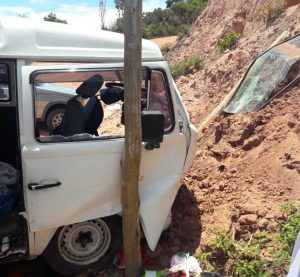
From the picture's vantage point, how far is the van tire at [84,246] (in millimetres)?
4367

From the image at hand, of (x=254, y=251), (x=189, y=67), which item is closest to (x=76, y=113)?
(x=254, y=251)

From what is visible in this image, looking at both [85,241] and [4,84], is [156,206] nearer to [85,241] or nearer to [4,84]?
[85,241]

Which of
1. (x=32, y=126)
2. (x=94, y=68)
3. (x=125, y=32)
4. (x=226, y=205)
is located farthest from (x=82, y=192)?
(x=226, y=205)

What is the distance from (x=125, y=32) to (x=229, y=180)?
2936 mm

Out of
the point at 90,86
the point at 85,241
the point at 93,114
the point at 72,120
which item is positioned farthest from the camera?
the point at 93,114

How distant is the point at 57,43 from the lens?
13.3 feet

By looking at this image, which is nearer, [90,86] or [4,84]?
[4,84]

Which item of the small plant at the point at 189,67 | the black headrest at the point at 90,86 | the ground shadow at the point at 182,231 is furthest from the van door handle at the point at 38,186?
the small plant at the point at 189,67

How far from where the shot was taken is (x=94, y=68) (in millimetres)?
4109

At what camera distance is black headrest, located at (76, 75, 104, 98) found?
4.17 metres

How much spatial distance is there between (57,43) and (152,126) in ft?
3.64

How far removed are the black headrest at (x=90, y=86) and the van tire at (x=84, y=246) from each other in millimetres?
1193

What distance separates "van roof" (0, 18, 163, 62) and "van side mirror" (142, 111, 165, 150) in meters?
0.74

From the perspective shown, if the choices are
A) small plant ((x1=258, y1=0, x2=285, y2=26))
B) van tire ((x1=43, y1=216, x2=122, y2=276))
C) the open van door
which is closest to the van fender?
the open van door
